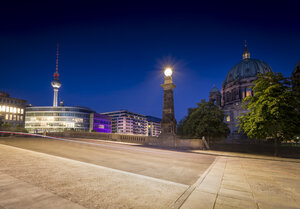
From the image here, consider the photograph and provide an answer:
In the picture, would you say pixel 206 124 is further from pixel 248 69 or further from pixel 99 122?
pixel 99 122

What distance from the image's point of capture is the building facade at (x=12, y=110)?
84.4 m

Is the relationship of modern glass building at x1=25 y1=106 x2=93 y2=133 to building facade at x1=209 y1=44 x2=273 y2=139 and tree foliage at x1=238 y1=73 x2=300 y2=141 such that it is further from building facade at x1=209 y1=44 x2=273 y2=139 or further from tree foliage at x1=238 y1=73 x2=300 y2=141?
tree foliage at x1=238 y1=73 x2=300 y2=141

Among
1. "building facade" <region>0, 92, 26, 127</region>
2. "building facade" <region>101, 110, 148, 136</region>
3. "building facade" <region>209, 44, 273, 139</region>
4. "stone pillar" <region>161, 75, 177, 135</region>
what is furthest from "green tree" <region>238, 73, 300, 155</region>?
"building facade" <region>101, 110, 148, 136</region>

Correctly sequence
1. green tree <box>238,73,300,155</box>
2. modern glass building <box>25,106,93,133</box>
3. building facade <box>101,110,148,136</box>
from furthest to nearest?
1. building facade <box>101,110,148,136</box>
2. modern glass building <box>25,106,93,133</box>
3. green tree <box>238,73,300,155</box>

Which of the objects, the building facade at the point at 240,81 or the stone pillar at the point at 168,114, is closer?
the stone pillar at the point at 168,114

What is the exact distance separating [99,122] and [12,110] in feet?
188

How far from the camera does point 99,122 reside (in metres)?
132

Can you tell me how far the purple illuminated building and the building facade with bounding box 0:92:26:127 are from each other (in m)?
45.0

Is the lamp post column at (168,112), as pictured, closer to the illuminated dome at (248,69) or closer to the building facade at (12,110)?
the illuminated dome at (248,69)

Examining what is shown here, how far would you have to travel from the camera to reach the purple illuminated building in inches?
4963

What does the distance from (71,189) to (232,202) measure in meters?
3.84

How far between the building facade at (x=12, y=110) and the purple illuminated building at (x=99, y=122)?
44964mm

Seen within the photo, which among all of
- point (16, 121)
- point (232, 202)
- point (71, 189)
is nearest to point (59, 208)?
point (71, 189)

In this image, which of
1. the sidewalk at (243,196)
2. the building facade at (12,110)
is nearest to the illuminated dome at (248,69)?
the sidewalk at (243,196)
